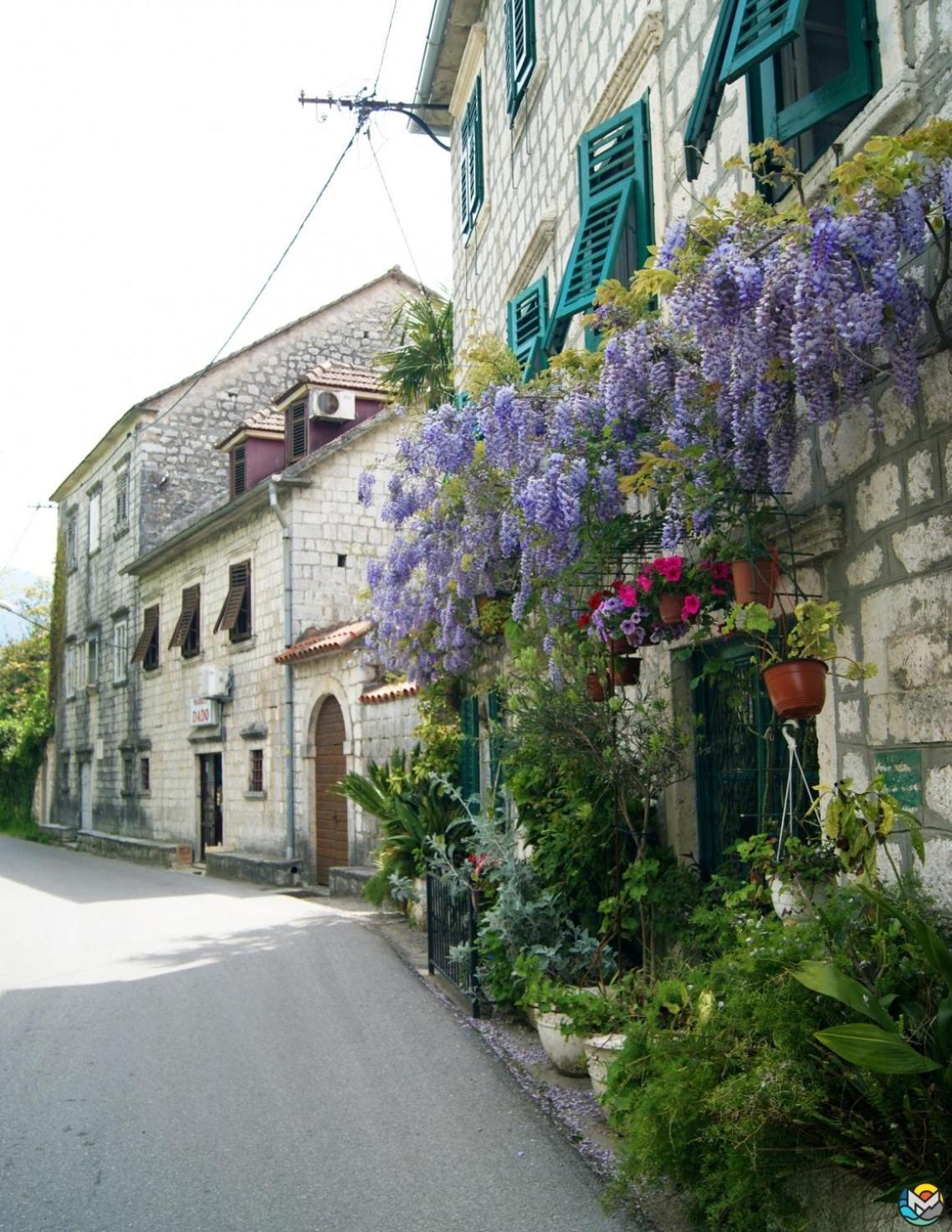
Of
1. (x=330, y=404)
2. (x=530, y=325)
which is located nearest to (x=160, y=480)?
(x=330, y=404)

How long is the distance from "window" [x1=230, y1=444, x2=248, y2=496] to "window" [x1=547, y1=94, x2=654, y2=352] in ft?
45.5

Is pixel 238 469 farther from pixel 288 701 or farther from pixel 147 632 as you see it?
pixel 288 701

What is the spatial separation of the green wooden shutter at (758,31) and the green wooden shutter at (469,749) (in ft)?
24.2

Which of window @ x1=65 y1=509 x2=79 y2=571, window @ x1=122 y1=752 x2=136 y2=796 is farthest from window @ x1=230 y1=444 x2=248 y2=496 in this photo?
window @ x1=65 y1=509 x2=79 y2=571

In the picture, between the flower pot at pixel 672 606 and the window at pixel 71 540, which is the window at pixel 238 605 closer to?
the window at pixel 71 540

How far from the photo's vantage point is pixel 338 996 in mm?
7910

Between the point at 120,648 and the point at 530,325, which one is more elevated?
the point at 530,325

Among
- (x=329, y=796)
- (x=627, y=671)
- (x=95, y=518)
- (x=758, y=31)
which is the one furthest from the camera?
(x=95, y=518)

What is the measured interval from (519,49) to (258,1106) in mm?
8949

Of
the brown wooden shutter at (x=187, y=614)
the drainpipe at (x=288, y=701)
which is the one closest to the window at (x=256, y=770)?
the drainpipe at (x=288, y=701)

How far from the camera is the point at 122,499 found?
26.7 meters

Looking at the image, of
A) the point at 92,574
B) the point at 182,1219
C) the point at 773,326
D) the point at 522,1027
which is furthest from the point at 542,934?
the point at 92,574

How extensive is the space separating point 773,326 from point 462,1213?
132 inches

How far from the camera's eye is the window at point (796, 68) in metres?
4.61
